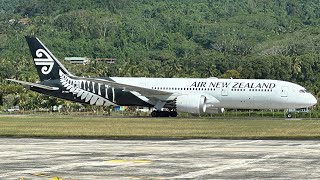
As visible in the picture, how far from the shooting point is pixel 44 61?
81.1 metres

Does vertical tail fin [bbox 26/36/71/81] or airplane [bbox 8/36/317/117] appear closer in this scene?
airplane [bbox 8/36/317/117]

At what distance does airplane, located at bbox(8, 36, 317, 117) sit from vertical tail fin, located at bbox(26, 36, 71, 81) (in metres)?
0.09

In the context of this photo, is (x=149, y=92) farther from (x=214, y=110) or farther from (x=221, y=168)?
(x=221, y=168)

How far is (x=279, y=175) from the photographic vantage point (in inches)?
973

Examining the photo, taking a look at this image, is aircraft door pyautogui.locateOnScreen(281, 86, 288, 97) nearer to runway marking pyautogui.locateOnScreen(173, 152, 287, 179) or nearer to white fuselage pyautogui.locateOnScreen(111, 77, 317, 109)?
white fuselage pyautogui.locateOnScreen(111, 77, 317, 109)

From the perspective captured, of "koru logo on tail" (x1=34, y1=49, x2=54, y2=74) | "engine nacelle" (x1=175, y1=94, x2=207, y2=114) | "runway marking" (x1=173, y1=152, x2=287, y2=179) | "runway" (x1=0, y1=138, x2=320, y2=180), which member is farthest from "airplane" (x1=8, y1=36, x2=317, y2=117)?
"runway marking" (x1=173, y1=152, x2=287, y2=179)

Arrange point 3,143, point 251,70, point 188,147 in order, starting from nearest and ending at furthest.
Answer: point 188,147 < point 3,143 < point 251,70

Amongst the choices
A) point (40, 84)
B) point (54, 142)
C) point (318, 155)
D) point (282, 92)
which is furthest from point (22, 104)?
point (318, 155)

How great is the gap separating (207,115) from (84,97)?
38.3 feet

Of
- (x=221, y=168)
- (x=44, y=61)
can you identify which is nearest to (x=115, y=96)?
(x=44, y=61)

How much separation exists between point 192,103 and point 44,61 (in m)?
16.6

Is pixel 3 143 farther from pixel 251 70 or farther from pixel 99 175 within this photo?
pixel 251 70

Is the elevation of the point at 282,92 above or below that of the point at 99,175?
above

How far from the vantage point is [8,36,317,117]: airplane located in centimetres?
7362
